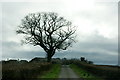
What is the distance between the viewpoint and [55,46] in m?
71.9

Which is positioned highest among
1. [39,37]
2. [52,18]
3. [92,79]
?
[52,18]

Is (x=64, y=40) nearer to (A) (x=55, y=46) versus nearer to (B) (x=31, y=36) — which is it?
(A) (x=55, y=46)

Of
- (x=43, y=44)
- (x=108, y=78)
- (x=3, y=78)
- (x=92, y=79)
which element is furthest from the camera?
(x=43, y=44)

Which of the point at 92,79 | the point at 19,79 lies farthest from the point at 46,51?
the point at 19,79

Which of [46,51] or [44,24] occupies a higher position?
[44,24]

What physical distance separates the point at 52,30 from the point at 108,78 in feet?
152

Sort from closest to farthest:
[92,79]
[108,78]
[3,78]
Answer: [3,78], [108,78], [92,79]

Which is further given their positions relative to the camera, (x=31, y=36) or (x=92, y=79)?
(x=31, y=36)

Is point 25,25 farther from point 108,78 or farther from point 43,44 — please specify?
point 108,78

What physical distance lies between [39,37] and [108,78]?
147ft

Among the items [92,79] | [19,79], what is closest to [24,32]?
[92,79]

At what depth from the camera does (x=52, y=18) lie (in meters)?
73.6

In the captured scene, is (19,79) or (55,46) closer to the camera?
(19,79)

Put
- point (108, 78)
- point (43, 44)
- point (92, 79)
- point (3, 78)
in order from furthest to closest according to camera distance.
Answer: point (43, 44) → point (92, 79) → point (108, 78) → point (3, 78)
